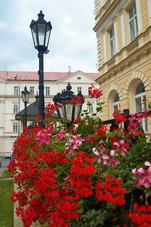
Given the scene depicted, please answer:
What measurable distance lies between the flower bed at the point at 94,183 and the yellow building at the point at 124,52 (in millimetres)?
8461

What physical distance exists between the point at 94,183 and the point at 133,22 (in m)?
13.6

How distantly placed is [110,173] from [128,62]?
12326 millimetres

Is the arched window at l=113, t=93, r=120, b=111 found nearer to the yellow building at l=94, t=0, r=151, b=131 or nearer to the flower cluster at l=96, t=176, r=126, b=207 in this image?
the yellow building at l=94, t=0, r=151, b=131

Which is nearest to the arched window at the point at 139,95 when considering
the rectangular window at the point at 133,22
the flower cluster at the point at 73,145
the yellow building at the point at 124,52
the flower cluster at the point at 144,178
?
the yellow building at the point at 124,52

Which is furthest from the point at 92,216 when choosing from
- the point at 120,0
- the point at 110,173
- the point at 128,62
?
the point at 120,0

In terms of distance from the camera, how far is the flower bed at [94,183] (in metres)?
2.18

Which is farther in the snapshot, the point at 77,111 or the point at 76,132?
the point at 77,111

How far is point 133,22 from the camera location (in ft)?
48.8

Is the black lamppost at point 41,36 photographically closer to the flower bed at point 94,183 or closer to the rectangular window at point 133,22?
the flower bed at point 94,183

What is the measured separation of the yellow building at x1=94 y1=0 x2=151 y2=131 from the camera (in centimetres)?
→ 1302

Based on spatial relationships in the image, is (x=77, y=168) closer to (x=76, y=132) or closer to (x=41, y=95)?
(x=76, y=132)

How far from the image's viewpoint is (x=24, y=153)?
432cm

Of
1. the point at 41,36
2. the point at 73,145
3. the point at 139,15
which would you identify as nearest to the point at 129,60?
the point at 139,15

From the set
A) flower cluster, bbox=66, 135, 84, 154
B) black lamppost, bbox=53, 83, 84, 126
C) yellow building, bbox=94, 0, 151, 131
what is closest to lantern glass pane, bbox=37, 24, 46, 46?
black lamppost, bbox=53, 83, 84, 126
